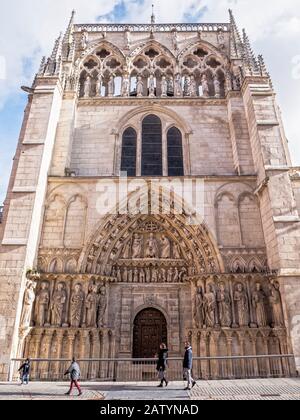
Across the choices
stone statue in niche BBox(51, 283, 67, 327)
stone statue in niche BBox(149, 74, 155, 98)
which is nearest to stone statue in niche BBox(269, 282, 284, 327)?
stone statue in niche BBox(51, 283, 67, 327)

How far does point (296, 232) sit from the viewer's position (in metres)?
10.3

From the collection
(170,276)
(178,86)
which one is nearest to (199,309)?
(170,276)

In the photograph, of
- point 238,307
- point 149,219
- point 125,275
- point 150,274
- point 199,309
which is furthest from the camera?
point 149,219

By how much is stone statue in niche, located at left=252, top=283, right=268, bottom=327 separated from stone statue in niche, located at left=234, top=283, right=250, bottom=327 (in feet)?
0.84

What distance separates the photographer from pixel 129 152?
14.0 meters

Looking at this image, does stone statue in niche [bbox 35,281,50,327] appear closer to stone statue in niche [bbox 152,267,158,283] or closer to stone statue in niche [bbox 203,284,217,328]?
stone statue in niche [bbox 152,267,158,283]

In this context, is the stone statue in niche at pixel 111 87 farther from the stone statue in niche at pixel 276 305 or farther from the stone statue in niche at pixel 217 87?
the stone statue in niche at pixel 276 305

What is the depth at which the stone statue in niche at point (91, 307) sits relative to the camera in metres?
10.2

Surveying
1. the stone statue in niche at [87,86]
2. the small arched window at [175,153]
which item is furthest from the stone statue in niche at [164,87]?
the stone statue in niche at [87,86]

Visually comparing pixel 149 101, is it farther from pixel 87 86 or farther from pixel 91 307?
pixel 91 307

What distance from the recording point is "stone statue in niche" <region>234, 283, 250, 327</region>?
10086mm

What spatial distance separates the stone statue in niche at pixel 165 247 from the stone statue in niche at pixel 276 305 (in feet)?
12.4

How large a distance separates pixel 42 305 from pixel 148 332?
12.3 ft
